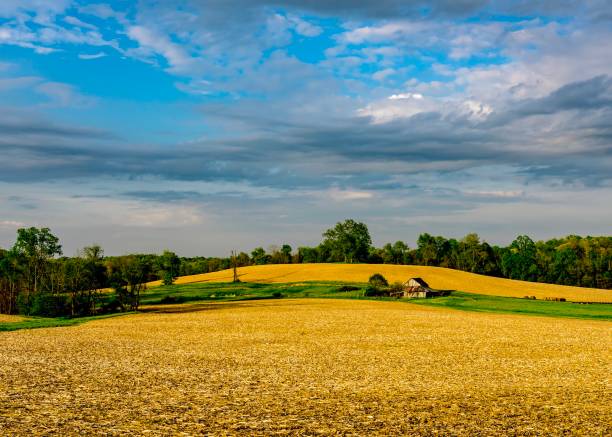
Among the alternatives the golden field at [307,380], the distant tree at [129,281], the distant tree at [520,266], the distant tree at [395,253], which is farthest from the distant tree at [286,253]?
the golden field at [307,380]

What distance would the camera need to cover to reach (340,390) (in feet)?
71.1

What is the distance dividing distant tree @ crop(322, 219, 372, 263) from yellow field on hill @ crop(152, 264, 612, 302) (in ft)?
104

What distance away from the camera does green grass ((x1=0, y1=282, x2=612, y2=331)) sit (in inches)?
Answer: 2670

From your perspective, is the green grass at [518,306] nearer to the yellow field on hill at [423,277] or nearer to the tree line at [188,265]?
the yellow field on hill at [423,277]

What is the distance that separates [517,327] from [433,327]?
7436 millimetres

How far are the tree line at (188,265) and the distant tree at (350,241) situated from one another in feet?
0.97

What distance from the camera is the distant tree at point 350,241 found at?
16788 centimetres

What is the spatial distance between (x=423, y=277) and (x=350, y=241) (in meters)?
51.3

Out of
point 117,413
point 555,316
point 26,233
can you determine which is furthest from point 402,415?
point 26,233

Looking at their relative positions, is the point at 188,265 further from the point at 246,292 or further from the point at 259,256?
the point at 246,292

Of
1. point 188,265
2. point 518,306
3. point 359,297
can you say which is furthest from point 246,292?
point 188,265

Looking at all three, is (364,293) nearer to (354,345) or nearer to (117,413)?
(354,345)

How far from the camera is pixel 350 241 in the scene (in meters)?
168

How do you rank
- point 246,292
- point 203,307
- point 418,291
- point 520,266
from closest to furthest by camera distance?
point 203,307
point 418,291
point 246,292
point 520,266
